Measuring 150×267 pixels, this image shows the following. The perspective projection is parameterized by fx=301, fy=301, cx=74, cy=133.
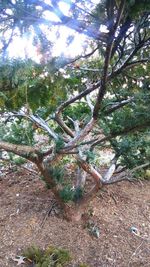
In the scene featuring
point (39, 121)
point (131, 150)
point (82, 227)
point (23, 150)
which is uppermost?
point (39, 121)

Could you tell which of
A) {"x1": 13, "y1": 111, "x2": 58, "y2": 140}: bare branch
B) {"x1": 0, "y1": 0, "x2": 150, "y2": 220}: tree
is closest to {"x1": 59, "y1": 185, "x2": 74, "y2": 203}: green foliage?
{"x1": 0, "y1": 0, "x2": 150, "y2": 220}: tree

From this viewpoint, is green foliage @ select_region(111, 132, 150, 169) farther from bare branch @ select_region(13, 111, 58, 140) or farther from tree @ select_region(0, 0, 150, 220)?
bare branch @ select_region(13, 111, 58, 140)

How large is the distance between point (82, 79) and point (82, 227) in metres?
1.39

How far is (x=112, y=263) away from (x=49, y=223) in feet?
2.30

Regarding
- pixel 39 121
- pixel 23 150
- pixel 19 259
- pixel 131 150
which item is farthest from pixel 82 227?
pixel 23 150

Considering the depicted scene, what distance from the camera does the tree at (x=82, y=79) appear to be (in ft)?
4.17

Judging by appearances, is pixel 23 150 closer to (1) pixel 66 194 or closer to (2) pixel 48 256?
(1) pixel 66 194

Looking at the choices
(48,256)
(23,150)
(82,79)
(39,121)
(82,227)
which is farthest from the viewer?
(82,227)

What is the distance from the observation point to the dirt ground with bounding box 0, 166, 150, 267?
2580mm

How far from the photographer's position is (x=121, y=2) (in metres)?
1.04

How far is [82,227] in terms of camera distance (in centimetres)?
→ 288

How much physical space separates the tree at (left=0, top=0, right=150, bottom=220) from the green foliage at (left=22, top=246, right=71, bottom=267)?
1.47ft

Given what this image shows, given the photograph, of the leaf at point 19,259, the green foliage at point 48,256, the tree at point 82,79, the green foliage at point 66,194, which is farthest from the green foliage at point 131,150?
the leaf at point 19,259

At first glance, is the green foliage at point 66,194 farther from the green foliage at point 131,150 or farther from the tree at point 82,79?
the green foliage at point 131,150
